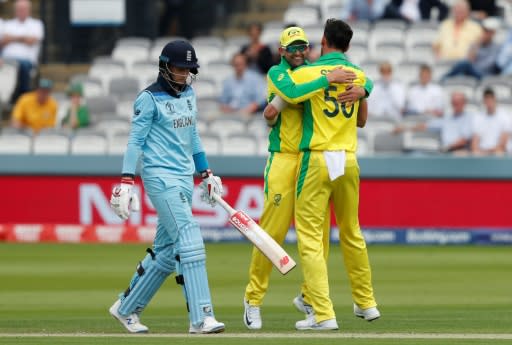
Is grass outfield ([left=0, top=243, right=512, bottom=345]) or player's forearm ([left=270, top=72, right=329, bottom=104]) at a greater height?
player's forearm ([left=270, top=72, right=329, bottom=104])

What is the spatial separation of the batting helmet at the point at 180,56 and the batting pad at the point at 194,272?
1045 millimetres

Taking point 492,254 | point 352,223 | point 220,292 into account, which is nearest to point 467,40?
point 492,254

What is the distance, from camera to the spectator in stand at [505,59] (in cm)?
1912

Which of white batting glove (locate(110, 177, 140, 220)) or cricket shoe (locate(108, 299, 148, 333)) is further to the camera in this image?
cricket shoe (locate(108, 299, 148, 333))

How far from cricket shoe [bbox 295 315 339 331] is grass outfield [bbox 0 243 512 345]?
0.11 meters

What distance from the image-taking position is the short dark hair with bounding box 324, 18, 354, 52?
9328 mm

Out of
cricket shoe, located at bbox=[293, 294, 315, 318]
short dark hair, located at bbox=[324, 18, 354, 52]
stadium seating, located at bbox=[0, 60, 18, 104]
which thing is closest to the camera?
short dark hair, located at bbox=[324, 18, 354, 52]

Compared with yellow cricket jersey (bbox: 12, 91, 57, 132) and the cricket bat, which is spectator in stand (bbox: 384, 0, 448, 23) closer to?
yellow cricket jersey (bbox: 12, 91, 57, 132)

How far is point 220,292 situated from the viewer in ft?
40.1

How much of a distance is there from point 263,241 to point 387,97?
9508 millimetres

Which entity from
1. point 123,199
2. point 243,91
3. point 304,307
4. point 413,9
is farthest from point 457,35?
point 123,199

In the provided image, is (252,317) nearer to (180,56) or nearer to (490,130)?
(180,56)

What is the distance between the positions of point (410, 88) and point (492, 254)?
349 centimetres

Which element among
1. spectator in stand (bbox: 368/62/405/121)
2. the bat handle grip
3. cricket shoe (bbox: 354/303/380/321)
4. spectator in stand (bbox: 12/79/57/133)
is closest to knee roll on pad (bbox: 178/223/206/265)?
the bat handle grip
